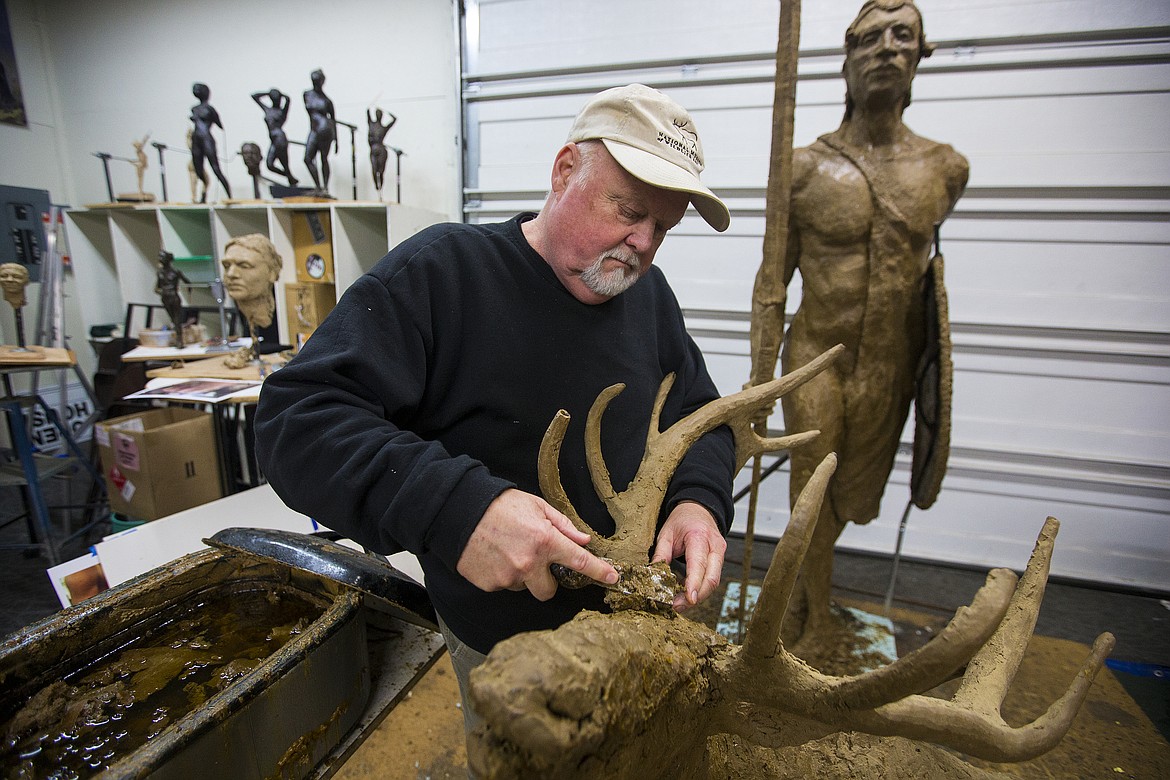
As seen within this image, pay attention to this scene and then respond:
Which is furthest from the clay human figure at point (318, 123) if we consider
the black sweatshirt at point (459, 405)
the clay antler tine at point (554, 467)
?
the clay antler tine at point (554, 467)

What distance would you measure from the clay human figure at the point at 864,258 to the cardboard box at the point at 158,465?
2.84 m

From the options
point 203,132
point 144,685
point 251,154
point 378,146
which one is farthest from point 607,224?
point 203,132

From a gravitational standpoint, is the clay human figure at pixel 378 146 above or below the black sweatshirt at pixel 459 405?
above

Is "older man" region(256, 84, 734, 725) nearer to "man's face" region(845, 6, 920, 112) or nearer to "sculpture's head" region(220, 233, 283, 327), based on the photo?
"man's face" region(845, 6, 920, 112)

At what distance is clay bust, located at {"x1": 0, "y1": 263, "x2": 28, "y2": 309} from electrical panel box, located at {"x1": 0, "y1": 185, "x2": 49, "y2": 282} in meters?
1.88

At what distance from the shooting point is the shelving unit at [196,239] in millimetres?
3787

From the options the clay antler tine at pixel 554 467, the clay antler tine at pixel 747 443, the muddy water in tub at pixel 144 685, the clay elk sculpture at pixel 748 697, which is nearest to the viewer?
the clay elk sculpture at pixel 748 697

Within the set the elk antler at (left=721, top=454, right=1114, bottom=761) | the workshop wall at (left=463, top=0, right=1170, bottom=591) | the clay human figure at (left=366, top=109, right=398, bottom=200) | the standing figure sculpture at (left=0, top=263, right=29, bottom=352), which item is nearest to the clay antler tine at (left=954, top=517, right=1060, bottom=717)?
the elk antler at (left=721, top=454, right=1114, bottom=761)

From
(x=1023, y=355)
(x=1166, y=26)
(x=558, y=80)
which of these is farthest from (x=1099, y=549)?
(x=558, y=80)

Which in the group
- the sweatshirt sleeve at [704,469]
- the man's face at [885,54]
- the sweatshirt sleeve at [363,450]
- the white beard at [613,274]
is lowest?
the sweatshirt sleeve at [704,469]

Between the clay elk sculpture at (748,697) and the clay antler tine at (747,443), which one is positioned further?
the clay antler tine at (747,443)

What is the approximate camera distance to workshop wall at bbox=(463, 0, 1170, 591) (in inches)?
113

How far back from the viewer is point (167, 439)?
8.80 feet

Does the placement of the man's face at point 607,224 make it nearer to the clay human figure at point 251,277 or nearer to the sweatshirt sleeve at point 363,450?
the sweatshirt sleeve at point 363,450
